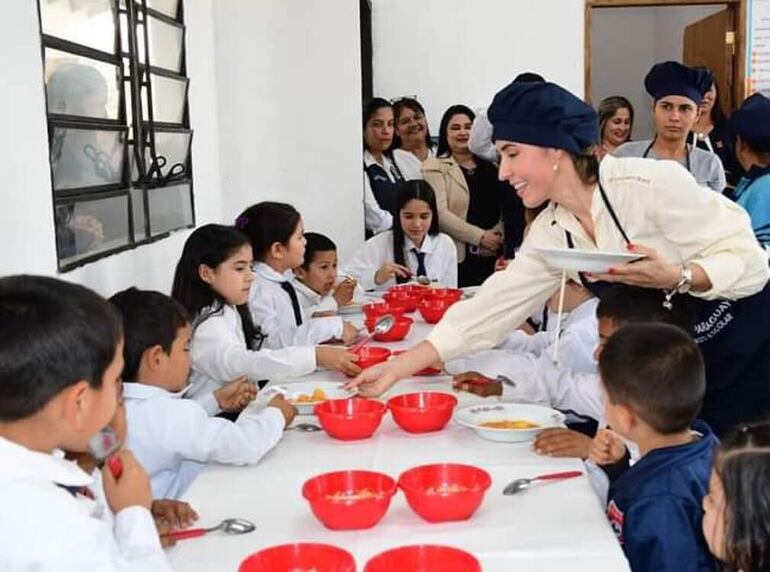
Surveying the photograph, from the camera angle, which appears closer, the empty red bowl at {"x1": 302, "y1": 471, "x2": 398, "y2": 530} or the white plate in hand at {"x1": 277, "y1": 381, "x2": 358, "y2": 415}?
the empty red bowl at {"x1": 302, "y1": 471, "x2": 398, "y2": 530}

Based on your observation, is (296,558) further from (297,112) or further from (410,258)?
(297,112)

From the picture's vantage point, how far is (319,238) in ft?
11.2

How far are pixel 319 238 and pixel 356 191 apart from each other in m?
1.34

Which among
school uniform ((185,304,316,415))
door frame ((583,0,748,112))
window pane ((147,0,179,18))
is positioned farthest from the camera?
door frame ((583,0,748,112))

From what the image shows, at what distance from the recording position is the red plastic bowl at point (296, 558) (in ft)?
3.88

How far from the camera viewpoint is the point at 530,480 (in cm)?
A: 153

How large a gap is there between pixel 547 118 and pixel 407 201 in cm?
212

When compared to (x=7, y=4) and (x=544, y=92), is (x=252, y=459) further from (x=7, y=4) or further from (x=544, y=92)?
(x=7, y=4)

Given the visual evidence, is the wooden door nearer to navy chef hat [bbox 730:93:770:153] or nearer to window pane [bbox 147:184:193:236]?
navy chef hat [bbox 730:93:770:153]

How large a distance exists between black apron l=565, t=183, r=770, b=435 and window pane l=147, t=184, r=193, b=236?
190 cm

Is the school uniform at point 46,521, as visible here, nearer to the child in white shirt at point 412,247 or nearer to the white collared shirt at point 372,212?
the child in white shirt at point 412,247

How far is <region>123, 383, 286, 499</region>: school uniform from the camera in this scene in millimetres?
1667

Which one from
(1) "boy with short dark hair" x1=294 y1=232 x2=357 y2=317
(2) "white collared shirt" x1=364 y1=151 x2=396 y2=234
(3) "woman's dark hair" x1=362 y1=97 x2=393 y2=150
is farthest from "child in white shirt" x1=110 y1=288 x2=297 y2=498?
(3) "woman's dark hair" x1=362 y1=97 x2=393 y2=150

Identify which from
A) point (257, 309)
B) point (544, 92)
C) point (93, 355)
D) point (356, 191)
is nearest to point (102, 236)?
point (257, 309)
